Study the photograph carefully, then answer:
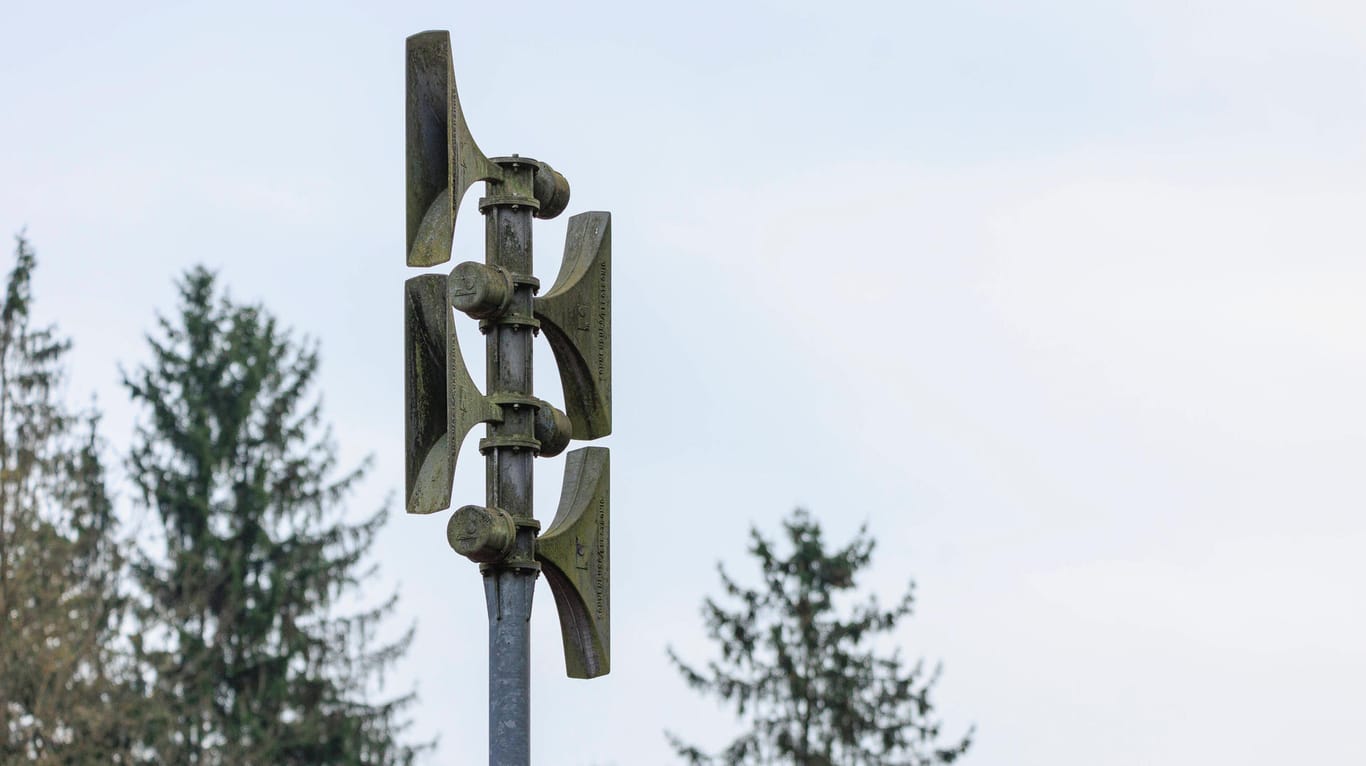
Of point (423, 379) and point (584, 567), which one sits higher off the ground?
point (423, 379)

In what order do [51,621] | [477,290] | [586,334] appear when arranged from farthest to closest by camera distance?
[51,621] → [586,334] → [477,290]

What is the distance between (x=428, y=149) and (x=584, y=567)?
4.06 ft

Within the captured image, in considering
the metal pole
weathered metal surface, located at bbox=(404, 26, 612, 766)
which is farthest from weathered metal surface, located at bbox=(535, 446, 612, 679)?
the metal pole

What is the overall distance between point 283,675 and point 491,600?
31200 mm

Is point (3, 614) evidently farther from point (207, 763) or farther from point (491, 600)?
point (491, 600)

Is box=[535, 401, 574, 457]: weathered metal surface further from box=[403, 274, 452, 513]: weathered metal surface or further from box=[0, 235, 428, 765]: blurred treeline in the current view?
box=[0, 235, 428, 765]: blurred treeline

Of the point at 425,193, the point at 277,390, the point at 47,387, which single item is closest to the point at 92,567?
the point at 47,387

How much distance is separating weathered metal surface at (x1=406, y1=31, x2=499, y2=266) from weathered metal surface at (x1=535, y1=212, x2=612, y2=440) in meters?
0.35

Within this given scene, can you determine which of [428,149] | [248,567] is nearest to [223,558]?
[248,567]

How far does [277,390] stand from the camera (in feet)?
126

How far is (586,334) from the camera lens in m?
5.88

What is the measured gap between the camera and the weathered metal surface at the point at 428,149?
584 centimetres

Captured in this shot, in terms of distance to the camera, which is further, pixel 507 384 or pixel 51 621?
pixel 51 621

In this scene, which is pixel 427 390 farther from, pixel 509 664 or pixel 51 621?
pixel 51 621
